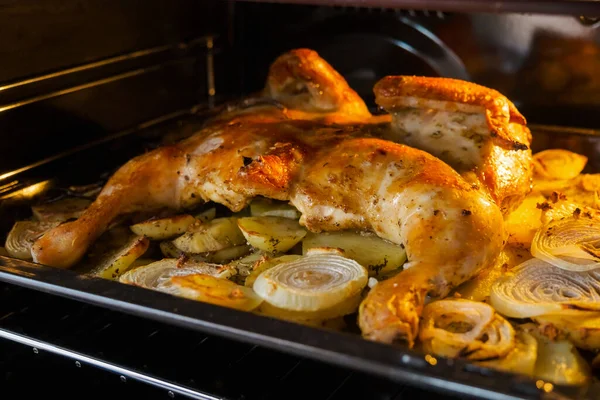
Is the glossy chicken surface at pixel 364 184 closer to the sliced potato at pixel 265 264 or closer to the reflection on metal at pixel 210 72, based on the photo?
the sliced potato at pixel 265 264

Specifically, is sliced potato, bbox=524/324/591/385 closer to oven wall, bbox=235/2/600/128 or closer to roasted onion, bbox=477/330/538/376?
roasted onion, bbox=477/330/538/376

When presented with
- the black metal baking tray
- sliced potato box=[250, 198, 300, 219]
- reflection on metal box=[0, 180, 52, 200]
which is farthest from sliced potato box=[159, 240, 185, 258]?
the black metal baking tray

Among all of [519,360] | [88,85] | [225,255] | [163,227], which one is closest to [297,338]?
[519,360]

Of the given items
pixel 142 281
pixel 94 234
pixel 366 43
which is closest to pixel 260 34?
pixel 366 43

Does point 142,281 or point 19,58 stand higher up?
point 19,58

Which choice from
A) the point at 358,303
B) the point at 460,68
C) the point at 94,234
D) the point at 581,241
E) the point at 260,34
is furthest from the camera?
the point at 260,34

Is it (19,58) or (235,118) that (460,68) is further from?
(19,58)

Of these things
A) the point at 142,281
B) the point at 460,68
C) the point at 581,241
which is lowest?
the point at 142,281

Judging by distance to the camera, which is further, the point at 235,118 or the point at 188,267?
the point at 235,118
